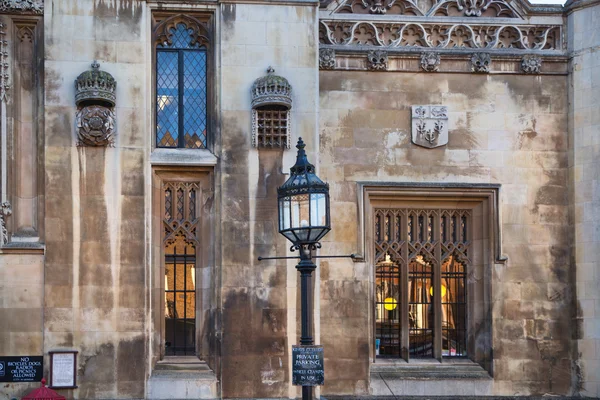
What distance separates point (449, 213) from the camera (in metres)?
16.1

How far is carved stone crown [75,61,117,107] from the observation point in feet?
46.2

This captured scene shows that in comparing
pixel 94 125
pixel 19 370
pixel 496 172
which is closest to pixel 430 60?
pixel 496 172

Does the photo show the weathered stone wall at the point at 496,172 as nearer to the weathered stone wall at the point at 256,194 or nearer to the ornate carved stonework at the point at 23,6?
the weathered stone wall at the point at 256,194

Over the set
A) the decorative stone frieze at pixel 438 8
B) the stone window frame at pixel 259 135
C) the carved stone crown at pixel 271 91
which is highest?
the decorative stone frieze at pixel 438 8

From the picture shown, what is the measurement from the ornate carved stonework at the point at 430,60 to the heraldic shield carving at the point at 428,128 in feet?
2.50

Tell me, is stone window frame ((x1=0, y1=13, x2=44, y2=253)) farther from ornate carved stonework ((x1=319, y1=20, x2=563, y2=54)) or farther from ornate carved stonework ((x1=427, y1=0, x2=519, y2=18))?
ornate carved stonework ((x1=427, y1=0, x2=519, y2=18))

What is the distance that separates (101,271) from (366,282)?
14.9 ft

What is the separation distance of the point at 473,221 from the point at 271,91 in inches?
179

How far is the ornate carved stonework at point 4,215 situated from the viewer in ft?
46.6

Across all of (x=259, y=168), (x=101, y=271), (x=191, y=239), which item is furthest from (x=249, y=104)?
(x=101, y=271)

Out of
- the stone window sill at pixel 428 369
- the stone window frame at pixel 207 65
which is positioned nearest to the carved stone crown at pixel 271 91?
the stone window frame at pixel 207 65

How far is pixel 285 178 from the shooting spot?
14.7m

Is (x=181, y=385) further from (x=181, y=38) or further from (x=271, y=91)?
(x=181, y=38)

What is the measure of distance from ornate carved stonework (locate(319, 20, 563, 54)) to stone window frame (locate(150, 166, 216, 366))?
354cm
